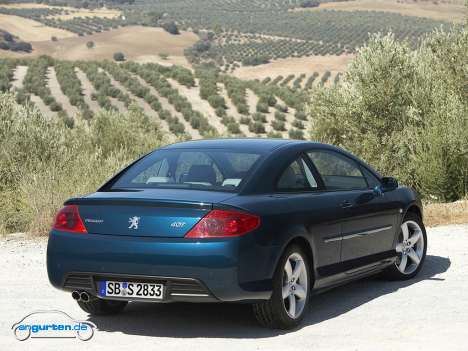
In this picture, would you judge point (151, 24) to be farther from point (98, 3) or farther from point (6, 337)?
point (6, 337)

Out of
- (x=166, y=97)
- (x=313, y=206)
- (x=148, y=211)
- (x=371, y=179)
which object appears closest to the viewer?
(x=148, y=211)

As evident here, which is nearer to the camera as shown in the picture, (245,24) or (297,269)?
(297,269)

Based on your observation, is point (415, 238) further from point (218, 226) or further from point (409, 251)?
point (218, 226)

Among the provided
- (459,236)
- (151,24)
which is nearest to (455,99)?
(459,236)

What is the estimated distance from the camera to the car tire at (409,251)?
8.88 m

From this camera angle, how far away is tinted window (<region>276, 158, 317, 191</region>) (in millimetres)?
7098

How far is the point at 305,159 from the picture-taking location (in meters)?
7.47

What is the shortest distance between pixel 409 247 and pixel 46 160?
12695 millimetres

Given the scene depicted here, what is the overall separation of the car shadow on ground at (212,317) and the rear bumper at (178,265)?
55 centimetres

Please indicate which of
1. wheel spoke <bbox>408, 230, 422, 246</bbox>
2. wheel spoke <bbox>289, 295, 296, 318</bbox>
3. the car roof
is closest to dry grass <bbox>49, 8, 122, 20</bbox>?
wheel spoke <bbox>408, 230, 422, 246</bbox>

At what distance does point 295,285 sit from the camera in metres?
6.89

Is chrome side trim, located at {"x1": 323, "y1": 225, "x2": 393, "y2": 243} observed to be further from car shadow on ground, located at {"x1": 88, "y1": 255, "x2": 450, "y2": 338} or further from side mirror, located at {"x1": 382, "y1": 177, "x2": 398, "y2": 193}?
car shadow on ground, located at {"x1": 88, "y1": 255, "x2": 450, "y2": 338}

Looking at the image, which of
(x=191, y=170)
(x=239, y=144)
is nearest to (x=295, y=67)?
(x=239, y=144)

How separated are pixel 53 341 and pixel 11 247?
588 centimetres
